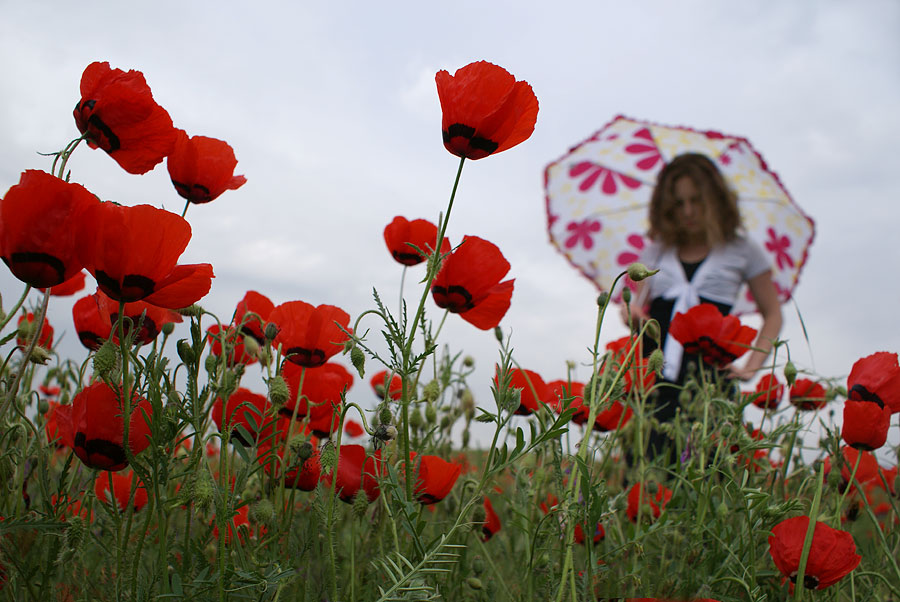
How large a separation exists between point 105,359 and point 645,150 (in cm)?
481

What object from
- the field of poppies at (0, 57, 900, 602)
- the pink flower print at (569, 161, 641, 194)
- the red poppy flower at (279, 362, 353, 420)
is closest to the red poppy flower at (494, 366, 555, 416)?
the field of poppies at (0, 57, 900, 602)

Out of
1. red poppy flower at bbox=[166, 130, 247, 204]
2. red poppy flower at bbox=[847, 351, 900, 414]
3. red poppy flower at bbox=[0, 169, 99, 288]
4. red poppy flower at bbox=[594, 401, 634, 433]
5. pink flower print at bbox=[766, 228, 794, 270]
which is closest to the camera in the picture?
red poppy flower at bbox=[0, 169, 99, 288]

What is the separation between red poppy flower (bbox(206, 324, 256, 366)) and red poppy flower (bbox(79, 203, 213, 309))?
6.0 inches

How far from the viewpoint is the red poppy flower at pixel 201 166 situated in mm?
1275

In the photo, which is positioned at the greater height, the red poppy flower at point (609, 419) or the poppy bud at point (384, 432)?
the red poppy flower at point (609, 419)

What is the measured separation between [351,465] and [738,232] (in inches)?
160

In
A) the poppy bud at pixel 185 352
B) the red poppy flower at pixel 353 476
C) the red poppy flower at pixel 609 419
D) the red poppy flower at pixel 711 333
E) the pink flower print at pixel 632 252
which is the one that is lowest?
the red poppy flower at pixel 353 476

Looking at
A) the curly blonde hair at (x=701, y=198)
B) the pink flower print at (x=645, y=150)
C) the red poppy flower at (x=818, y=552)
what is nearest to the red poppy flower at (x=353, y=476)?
the red poppy flower at (x=818, y=552)

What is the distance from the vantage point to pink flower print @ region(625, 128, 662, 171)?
16.7ft

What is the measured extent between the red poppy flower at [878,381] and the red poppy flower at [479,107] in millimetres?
933

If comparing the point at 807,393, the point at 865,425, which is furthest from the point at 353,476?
the point at 807,393

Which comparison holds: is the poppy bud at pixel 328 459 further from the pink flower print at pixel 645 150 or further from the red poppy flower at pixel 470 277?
the pink flower print at pixel 645 150

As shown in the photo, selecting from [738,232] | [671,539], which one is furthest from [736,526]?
[738,232]

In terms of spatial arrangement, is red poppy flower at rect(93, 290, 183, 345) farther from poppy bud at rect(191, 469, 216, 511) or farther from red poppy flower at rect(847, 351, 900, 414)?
red poppy flower at rect(847, 351, 900, 414)
